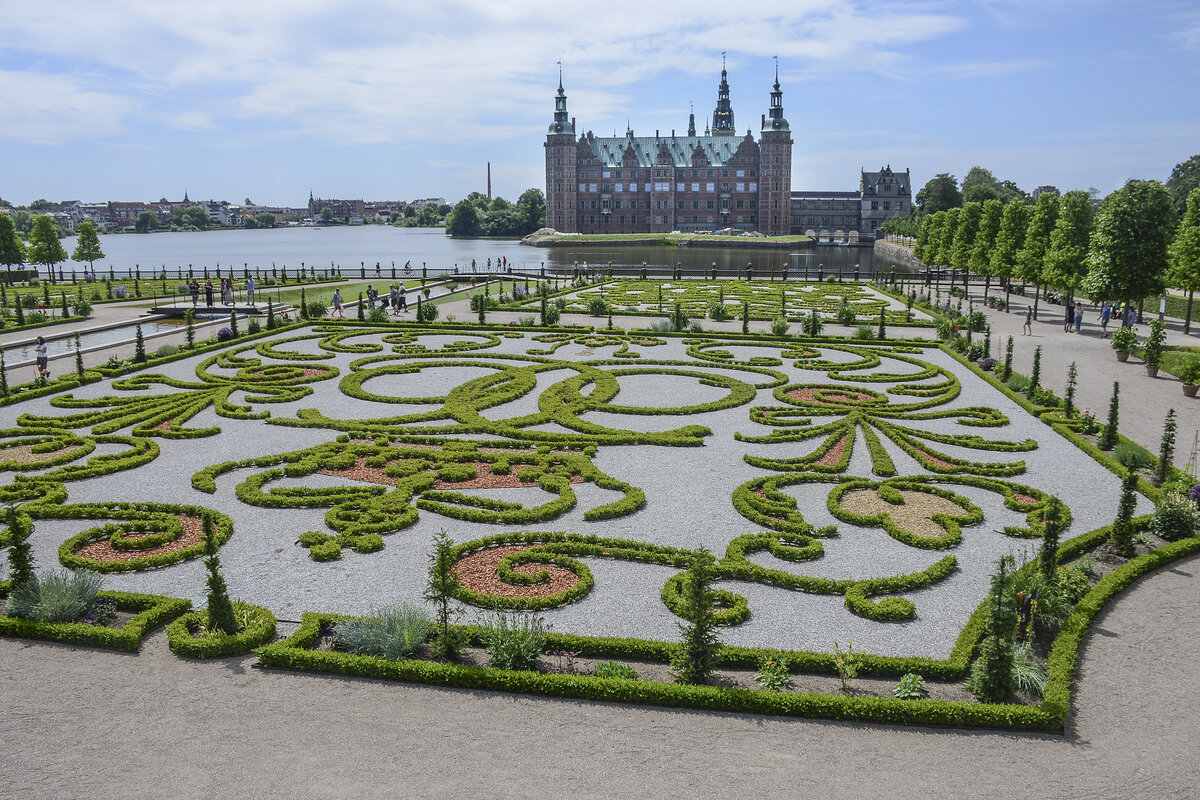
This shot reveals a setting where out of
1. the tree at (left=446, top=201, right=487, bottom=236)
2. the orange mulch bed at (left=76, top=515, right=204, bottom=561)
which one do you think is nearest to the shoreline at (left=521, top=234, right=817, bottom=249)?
the tree at (left=446, top=201, right=487, bottom=236)

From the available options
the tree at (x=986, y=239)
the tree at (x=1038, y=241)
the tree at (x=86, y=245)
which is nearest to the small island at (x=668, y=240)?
the tree at (x=986, y=239)

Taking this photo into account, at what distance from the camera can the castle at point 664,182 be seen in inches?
6014

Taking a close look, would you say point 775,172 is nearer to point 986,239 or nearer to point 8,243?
point 986,239

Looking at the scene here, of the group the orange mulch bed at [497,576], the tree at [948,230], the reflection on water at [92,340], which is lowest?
the orange mulch bed at [497,576]

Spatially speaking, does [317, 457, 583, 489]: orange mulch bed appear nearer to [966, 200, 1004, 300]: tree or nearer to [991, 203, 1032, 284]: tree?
[991, 203, 1032, 284]: tree

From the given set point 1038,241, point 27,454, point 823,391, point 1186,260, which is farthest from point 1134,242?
point 27,454

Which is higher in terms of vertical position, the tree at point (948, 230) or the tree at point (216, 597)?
the tree at point (948, 230)

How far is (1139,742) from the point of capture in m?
9.42

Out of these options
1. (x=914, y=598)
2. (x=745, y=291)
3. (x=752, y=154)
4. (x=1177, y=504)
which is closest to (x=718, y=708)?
(x=914, y=598)

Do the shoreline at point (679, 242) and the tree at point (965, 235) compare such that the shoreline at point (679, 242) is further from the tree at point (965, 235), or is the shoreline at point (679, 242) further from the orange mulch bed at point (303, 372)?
the orange mulch bed at point (303, 372)

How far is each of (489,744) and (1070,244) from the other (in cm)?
4703

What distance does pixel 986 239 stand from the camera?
196 feet

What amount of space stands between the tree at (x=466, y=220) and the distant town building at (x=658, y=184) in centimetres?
1984

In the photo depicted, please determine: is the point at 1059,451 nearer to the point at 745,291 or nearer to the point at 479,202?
the point at 745,291
